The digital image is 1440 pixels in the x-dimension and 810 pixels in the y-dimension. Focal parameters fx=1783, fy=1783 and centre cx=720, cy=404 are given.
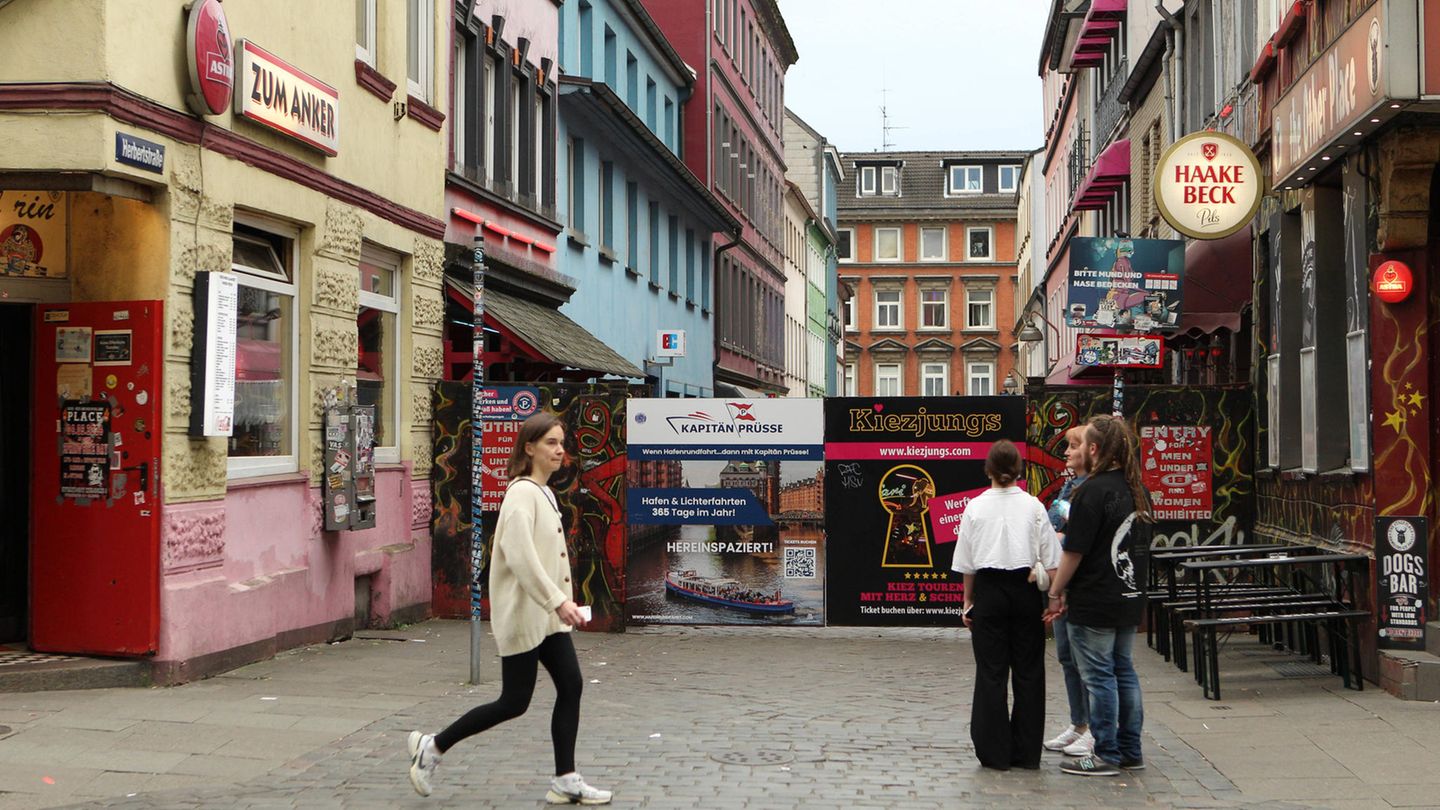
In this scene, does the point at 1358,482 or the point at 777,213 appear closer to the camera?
the point at 1358,482

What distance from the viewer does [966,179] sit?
9556 cm

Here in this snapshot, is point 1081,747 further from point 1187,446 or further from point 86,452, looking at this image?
point 1187,446

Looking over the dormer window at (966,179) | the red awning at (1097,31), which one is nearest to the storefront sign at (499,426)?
the red awning at (1097,31)

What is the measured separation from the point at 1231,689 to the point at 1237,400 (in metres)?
4.25

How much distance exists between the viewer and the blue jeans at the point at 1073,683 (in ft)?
31.0

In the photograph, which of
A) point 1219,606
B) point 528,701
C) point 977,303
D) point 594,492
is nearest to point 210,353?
point 528,701

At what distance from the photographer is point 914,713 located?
36.4 ft

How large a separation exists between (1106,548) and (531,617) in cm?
293

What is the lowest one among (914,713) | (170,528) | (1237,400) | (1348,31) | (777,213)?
(914,713)

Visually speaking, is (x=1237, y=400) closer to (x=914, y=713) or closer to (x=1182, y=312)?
(x=1182, y=312)

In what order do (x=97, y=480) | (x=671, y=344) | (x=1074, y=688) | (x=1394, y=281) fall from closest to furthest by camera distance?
(x=1074, y=688), (x=97, y=480), (x=1394, y=281), (x=671, y=344)

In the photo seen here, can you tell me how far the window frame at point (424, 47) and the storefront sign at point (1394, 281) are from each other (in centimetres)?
905

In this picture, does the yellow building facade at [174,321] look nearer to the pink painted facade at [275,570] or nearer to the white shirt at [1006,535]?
the pink painted facade at [275,570]

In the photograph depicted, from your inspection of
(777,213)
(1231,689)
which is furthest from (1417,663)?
(777,213)
